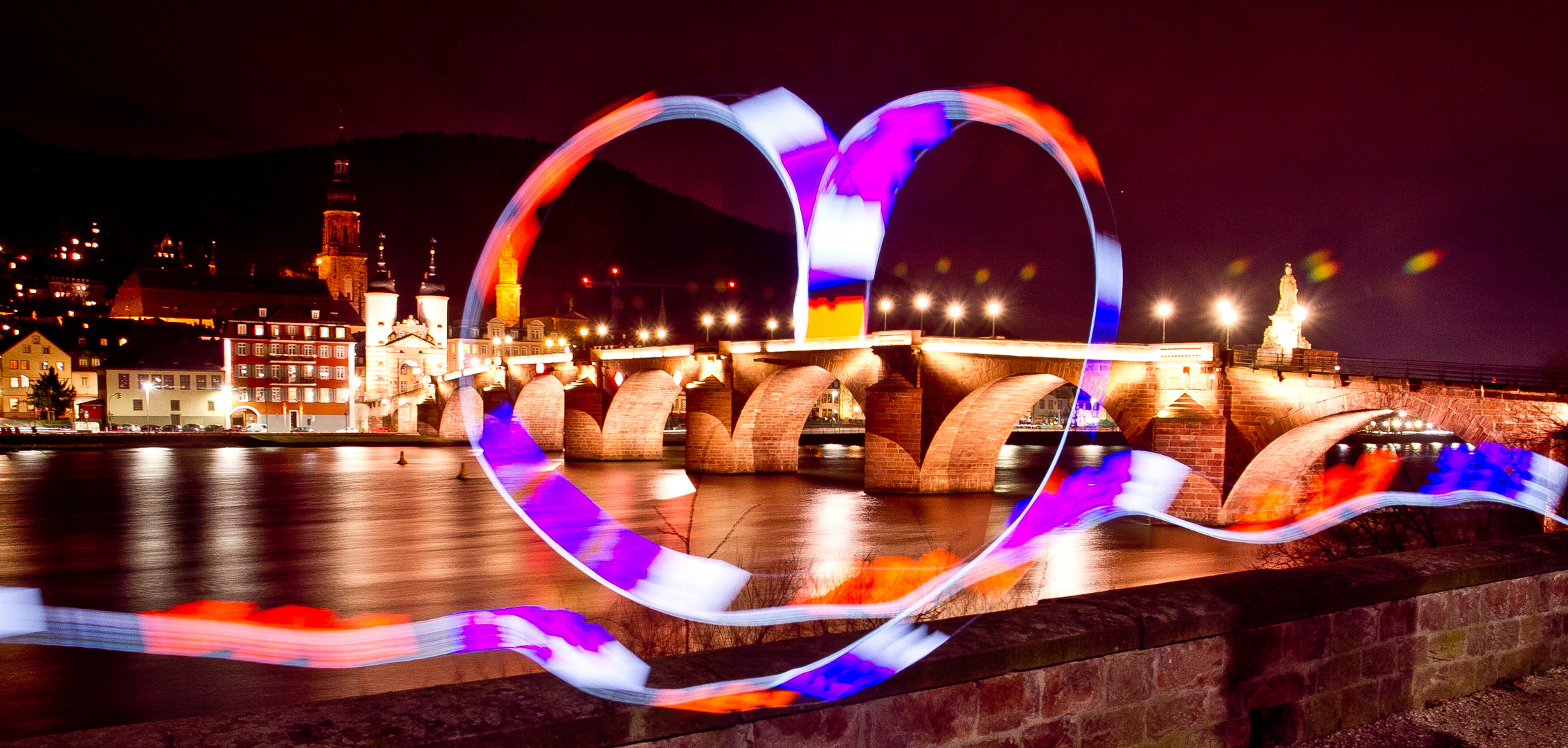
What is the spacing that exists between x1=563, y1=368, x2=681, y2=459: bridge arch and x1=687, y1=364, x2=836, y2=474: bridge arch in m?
9.34

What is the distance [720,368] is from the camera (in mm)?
55875

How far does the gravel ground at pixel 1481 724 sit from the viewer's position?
5000 millimetres

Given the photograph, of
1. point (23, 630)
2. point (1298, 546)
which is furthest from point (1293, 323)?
point (23, 630)

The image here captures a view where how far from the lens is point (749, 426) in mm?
55156

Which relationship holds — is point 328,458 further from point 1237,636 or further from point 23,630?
point 1237,636

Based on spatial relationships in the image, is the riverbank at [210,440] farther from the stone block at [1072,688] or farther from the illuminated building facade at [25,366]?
the stone block at [1072,688]

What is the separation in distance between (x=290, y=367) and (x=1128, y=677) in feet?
322

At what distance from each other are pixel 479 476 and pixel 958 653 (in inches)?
1982

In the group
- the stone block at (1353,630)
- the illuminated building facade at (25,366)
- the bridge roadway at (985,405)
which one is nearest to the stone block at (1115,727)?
the stone block at (1353,630)

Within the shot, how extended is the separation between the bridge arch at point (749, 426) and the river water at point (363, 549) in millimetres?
3142

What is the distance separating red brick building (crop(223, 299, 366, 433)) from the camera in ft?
290

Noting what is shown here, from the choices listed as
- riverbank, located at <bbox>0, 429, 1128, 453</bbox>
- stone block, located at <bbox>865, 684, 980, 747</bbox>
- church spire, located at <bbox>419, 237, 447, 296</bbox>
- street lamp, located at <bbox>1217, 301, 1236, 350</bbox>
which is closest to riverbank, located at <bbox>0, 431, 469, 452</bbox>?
riverbank, located at <bbox>0, 429, 1128, 453</bbox>

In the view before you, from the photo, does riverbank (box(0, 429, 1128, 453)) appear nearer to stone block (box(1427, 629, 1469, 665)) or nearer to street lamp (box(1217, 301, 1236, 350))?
street lamp (box(1217, 301, 1236, 350))

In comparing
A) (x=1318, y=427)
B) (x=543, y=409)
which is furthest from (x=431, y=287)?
(x=1318, y=427)
